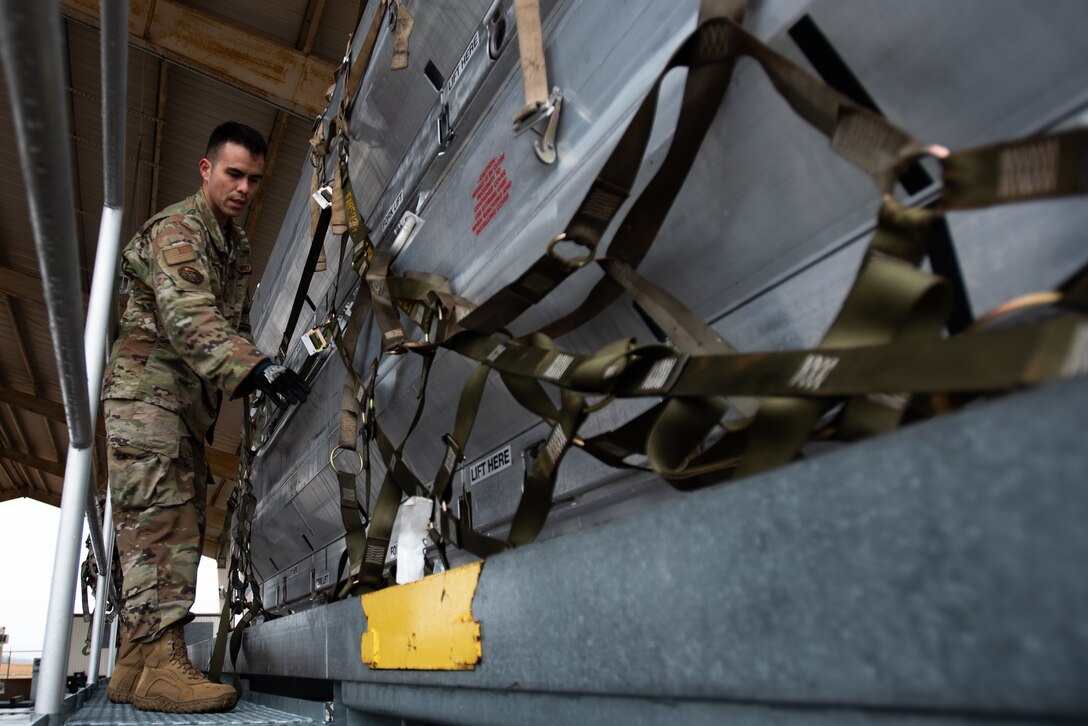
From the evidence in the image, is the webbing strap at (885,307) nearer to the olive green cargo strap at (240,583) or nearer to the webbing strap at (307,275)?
the webbing strap at (307,275)

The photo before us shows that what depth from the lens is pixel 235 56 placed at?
6.75 meters

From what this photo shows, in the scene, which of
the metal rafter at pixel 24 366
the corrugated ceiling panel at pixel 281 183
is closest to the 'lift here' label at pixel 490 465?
the corrugated ceiling panel at pixel 281 183

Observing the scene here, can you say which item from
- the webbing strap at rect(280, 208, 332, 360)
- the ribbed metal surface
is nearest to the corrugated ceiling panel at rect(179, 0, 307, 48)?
the ribbed metal surface

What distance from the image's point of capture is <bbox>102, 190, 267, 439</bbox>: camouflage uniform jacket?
2078mm

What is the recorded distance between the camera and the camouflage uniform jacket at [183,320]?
208 cm

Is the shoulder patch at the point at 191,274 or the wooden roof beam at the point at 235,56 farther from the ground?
the wooden roof beam at the point at 235,56

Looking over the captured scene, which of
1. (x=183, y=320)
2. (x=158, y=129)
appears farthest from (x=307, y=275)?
(x=158, y=129)

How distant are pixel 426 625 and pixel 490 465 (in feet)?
2.01

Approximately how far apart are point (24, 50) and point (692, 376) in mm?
704

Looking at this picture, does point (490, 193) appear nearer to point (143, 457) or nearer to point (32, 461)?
point (143, 457)

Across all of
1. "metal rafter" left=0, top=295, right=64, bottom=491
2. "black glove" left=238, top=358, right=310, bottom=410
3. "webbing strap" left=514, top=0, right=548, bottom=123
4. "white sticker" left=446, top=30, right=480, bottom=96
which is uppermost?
"metal rafter" left=0, top=295, right=64, bottom=491

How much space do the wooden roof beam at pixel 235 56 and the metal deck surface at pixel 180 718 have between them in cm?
557

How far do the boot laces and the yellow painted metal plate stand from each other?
0.90m

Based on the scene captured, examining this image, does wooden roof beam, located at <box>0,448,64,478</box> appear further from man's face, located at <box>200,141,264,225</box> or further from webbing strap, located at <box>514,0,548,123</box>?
webbing strap, located at <box>514,0,548,123</box>
